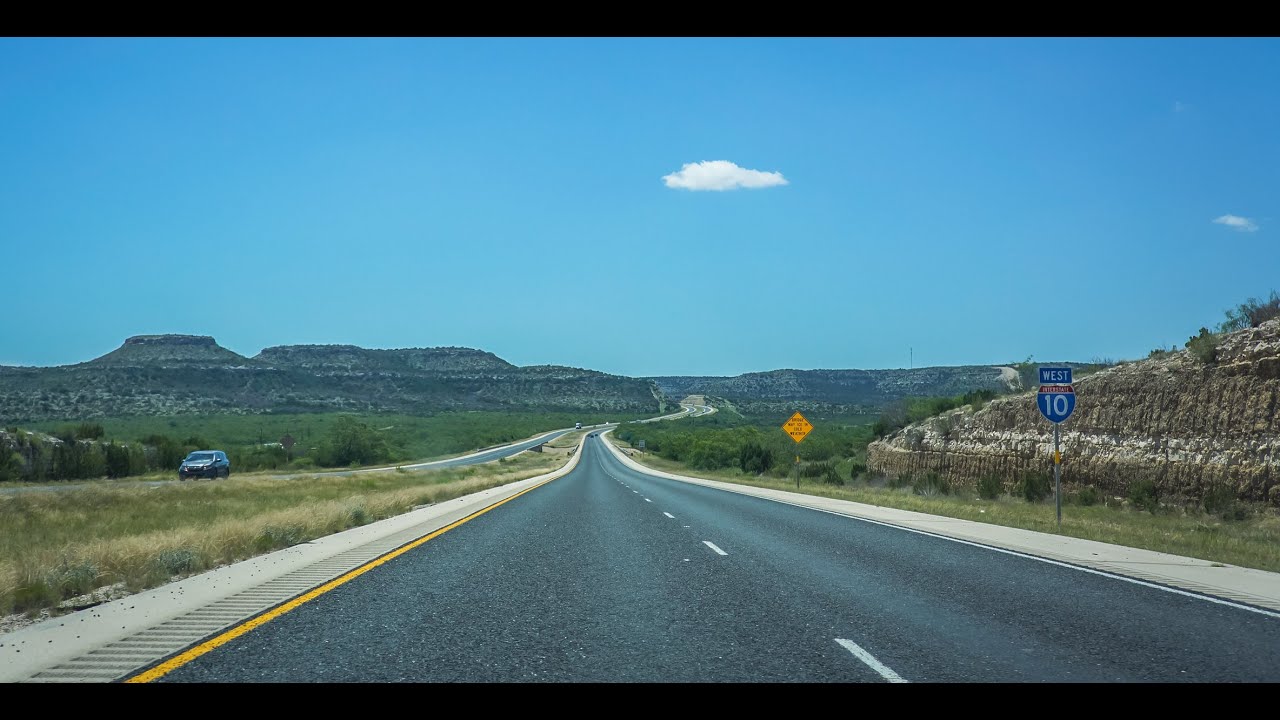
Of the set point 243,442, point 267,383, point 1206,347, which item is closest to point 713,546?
point 1206,347

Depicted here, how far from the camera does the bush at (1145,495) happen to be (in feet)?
80.3

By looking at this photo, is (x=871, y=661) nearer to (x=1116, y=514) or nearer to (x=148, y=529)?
(x=148, y=529)

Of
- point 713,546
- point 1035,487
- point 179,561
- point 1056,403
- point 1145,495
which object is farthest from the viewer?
point 1035,487

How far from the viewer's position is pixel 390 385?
15912cm

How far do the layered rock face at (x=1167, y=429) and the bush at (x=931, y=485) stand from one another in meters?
0.87

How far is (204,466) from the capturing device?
146ft

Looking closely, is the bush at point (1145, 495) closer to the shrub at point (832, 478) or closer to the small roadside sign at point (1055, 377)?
the small roadside sign at point (1055, 377)

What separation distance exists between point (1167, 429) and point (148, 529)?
26.4 m

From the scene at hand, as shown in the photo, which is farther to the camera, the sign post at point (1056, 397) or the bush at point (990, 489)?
the bush at point (990, 489)

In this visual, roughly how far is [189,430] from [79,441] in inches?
1640

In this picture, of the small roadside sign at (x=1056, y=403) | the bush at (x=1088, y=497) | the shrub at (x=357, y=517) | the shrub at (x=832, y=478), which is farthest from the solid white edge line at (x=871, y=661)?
the shrub at (x=832, y=478)

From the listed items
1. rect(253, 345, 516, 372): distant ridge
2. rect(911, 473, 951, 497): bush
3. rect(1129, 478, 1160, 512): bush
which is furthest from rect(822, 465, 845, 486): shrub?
rect(253, 345, 516, 372): distant ridge
